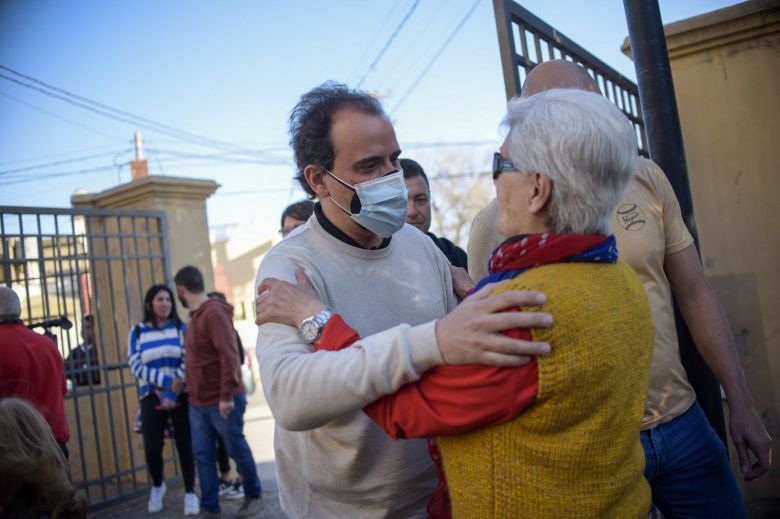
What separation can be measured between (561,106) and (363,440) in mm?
956

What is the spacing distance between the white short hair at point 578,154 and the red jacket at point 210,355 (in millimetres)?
4640

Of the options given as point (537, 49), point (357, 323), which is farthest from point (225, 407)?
point (357, 323)

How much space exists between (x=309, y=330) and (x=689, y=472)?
1.41 meters

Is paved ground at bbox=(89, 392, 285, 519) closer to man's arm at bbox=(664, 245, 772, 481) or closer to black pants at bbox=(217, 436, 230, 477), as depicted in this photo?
black pants at bbox=(217, 436, 230, 477)

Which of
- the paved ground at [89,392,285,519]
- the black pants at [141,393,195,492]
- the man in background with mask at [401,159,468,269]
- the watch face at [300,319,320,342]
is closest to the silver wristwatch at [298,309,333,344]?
the watch face at [300,319,320,342]

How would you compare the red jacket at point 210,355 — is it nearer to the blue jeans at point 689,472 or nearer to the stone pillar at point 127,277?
the stone pillar at point 127,277

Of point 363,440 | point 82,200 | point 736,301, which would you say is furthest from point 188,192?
point 363,440

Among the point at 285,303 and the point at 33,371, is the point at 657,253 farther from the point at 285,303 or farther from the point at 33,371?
the point at 33,371

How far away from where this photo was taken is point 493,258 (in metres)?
1.46

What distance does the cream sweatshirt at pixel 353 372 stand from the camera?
4.40ft

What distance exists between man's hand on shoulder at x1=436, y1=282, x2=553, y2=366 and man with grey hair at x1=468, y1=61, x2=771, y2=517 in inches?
41.2

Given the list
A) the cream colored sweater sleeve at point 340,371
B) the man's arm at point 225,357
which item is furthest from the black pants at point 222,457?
the cream colored sweater sleeve at point 340,371

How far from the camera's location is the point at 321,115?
192 cm

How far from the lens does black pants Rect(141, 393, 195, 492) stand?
20.0 feet
